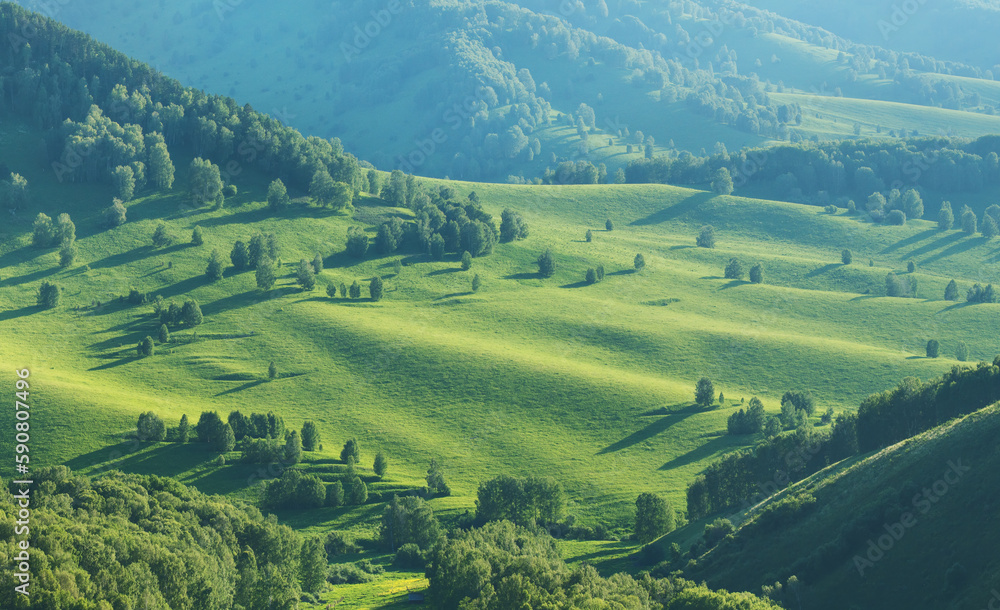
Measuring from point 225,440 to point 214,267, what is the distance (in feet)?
213

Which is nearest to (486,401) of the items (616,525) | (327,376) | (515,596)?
(327,376)

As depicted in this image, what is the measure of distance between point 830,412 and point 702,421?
2038cm

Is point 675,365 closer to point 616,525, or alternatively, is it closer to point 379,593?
point 616,525

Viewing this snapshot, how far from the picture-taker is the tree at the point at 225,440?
11862 centimetres

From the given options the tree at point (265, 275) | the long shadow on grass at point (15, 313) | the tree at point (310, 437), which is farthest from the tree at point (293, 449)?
the long shadow on grass at point (15, 313)

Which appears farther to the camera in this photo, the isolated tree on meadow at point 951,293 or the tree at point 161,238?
the isolated tree on meadow at point 951,293

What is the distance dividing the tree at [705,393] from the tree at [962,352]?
55.6 meters

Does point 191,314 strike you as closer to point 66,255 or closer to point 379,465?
Answer: point 66,255

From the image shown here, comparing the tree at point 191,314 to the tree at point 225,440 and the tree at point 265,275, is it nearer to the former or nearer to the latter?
the tree at point 265,275

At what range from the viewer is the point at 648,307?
184 meters

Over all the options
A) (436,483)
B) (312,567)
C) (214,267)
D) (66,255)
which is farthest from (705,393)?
(66,255)

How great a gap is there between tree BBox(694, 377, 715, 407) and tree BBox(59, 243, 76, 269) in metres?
123

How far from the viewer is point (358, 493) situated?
111812 millimetres

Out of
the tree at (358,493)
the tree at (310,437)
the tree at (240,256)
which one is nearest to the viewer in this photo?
the tree at (358,493)
